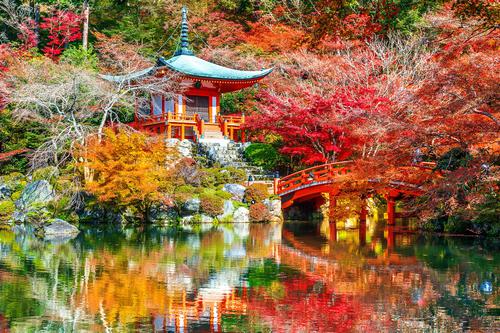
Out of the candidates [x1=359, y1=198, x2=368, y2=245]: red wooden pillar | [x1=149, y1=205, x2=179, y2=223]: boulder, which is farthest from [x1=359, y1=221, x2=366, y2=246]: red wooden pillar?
[x1=149, y1=205, x2=179, y2=223]: boulder

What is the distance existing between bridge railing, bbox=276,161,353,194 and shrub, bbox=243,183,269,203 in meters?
0.52

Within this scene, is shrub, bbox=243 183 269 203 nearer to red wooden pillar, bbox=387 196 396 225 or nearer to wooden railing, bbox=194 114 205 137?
red wooden pillar, bbox=387 196 396 225

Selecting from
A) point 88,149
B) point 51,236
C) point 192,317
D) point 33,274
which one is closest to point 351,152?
point 88,149

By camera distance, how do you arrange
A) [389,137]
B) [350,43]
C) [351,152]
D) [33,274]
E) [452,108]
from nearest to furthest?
[33,274]
[452,108]
[389,137]
[351,152]
[350,43]

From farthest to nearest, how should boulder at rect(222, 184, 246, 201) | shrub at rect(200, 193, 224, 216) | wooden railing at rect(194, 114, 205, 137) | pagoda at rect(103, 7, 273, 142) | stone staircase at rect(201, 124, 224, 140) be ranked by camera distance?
wooden railing at rect(194, 114, 205, 137), stone staircase at rect(201, 124, 224, 140), pagoda at rect(103, 7, 273, 142), boulder at rect(222, 184, 246, 201), shrub at rect(200, 193, 224, 216)

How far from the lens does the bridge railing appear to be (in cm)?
1999

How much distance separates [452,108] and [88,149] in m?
10.2

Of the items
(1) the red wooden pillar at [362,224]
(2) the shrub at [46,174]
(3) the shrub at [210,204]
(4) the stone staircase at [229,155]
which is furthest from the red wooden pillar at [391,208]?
(2) the shrub at [46,174]

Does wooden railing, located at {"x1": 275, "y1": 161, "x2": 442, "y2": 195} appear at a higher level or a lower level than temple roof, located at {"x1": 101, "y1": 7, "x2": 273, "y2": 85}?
lower

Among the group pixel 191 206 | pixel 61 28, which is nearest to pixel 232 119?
pixel 191 206

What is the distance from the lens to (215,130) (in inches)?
1010

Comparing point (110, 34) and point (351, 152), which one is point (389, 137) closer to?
point (351, 152)

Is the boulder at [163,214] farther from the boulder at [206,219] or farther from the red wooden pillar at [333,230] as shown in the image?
the red wooden pillar at [333,230]

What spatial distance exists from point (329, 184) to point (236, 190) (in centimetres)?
295
